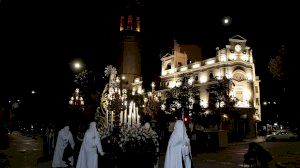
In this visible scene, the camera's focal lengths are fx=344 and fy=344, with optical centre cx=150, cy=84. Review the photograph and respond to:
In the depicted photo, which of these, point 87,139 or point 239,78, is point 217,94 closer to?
point 239,78

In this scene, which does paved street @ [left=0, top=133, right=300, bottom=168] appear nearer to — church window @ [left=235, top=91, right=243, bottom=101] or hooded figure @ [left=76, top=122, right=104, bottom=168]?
hooded figure @ [left=76, top=122, right=104, bottom=168]

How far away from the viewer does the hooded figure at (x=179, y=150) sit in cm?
987

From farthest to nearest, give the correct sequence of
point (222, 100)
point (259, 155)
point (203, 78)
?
point (203, 78) → point (222, 100) → point (259, 155)

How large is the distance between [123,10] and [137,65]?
11.9m

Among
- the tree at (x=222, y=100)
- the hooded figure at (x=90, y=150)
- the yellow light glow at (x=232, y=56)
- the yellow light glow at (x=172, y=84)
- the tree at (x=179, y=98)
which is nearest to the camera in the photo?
the hooded figure at (x=90, y=150)

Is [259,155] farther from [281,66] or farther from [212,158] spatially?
[212,158]

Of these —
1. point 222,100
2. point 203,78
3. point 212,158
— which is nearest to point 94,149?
point 212,158

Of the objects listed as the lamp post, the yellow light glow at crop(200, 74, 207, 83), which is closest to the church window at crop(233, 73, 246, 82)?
the yellow light glow at crop(200, 74, 207, 83)

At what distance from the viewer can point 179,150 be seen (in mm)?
10023

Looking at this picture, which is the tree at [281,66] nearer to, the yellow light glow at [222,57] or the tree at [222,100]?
the tree at [222,100]

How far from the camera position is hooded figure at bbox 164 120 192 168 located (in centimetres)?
987

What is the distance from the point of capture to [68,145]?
14023 millimetres

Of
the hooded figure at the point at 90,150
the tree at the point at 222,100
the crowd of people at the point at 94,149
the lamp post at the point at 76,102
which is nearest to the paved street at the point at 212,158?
the crowd of people at the point at 94,149

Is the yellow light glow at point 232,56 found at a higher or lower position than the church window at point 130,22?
lower
